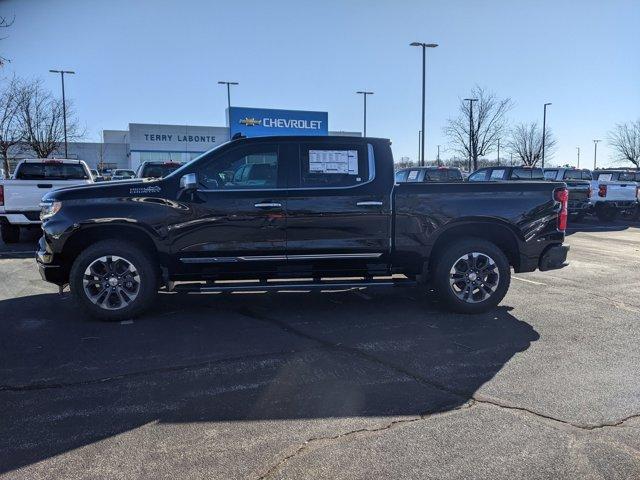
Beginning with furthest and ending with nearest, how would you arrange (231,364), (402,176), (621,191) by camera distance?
(402,176) → (621,191) → (231,364)

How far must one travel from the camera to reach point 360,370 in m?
4.37

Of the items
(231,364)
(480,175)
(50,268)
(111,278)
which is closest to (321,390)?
(231,364)

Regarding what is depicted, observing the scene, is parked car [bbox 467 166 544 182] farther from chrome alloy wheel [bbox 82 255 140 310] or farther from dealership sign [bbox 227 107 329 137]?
dealership sign [bbox 227 107 329 137]

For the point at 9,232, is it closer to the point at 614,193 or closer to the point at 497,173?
the point at 497,173

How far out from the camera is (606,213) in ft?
62.4

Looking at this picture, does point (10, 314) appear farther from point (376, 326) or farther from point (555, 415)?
point (555, 415)

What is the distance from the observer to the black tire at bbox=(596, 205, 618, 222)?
18.7m

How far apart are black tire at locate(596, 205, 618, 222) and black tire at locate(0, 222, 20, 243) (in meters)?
17.9

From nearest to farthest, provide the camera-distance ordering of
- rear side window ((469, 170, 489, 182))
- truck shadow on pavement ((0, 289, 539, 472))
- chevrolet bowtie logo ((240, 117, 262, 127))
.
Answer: truck shadow on pavement ((0, 289, 539, 472))
rear side window ((469, 170, 489, 182))
chevrolet bowtie logo ((240, 117, 262, 127))

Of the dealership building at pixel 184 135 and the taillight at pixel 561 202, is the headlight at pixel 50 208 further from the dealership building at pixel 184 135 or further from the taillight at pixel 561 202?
the dealership building at pixel 184 135

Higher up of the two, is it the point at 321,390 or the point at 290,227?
the point at 290,227

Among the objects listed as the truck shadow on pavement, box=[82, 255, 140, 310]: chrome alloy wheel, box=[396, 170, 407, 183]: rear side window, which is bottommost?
the truck shadow on pavement

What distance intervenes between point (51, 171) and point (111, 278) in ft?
23.5

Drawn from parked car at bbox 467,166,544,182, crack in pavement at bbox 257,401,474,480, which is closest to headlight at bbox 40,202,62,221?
crack in pavement at bbox 257,401,474,480
